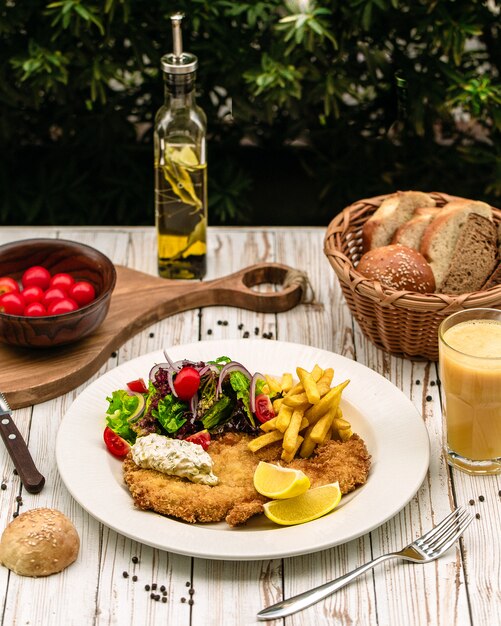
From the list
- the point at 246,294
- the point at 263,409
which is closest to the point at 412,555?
the point at 263,409

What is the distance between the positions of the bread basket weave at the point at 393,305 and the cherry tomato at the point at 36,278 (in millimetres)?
956

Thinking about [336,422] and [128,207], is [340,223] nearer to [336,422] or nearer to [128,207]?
[336,422]

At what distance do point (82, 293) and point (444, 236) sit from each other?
1.23 metres

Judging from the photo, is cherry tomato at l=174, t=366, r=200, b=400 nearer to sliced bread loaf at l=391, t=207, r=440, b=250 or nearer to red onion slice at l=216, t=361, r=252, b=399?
red onion slice at l=216, t=361, r=252, b=399

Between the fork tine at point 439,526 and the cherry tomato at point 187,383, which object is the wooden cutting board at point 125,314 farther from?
the fork tine at point 439,526

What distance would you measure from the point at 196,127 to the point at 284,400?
1226 mm

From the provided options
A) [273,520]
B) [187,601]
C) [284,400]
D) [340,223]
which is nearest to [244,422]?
[284,400]

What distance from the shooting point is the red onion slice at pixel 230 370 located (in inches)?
108

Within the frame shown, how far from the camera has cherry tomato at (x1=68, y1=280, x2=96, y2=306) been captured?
3.21 metres

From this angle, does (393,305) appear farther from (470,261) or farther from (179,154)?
(179,154)

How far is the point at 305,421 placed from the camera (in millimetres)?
2646

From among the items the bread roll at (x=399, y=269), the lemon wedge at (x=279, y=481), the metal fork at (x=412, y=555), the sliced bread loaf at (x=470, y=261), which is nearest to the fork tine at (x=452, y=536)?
the metal fork at (x=412, y=555)

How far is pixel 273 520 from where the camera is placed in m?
2.38

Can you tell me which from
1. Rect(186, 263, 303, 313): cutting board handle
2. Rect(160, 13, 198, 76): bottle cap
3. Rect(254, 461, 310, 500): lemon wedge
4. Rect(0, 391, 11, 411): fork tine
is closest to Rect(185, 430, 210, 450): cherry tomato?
Rect(254, 461, 310, 500): lemon wedge
